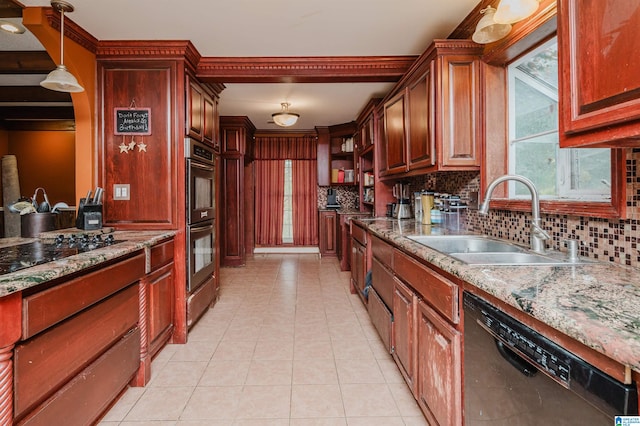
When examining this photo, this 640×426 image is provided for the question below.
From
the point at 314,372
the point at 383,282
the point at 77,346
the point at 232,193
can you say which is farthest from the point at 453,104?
the point at 232,193

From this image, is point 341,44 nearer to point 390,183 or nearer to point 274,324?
point 390,183

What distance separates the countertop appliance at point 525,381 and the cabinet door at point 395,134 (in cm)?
216

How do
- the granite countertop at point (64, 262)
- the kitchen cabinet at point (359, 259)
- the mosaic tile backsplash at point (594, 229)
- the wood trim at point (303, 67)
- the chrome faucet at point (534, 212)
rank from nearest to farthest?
the granite countertop at point (64, 262), the mosaic tile backsplash at point (594, 229), the chrome faucet at point (534, 212), the wood trim at point (303, 67), the kitchen cabinet at point (359, 259)

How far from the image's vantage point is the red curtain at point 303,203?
22.7ft

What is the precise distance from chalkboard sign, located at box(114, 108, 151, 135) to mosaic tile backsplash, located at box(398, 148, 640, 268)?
8.82ft

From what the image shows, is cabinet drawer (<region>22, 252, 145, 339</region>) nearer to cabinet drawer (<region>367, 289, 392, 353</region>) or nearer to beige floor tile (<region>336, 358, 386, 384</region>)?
beige floor tile (<region>336, 358, 386, 384</region>)

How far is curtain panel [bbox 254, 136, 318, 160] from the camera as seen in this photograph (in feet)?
22.1

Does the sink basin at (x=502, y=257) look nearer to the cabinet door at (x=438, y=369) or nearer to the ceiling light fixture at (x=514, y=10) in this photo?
the cabinet door at (x=438, y=369)

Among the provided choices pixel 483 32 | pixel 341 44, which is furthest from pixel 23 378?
pixel 341 44

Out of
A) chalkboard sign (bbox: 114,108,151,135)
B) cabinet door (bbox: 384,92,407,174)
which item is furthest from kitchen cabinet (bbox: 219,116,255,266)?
chalkboard sign (bbox: 114,108,151,135)

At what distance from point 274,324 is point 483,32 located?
2685mm

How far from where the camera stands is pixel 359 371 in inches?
88.8

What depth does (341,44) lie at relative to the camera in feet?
9.27

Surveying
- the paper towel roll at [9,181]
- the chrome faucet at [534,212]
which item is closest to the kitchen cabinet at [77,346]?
the chrome faucet at [534,212]
